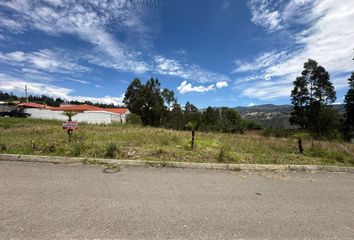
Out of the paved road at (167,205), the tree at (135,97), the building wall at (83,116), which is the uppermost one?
the tree at (135,97)

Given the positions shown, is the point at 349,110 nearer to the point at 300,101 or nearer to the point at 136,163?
the point at 300,101

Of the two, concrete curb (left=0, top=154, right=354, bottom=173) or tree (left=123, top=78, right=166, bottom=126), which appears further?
tree (left=123, top=78, right=166, bottom=126)

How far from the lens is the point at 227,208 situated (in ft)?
13.6

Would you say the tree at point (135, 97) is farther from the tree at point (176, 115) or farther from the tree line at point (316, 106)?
the tree line at point (316, 106)

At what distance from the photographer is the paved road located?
330 cm

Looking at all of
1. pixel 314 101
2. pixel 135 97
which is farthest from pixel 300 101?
pixel 135 97

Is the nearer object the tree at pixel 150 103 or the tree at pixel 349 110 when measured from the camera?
the tree at pixel 349 110

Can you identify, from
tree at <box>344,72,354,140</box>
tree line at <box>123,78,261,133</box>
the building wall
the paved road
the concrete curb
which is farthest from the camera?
tree line at <box>123,78,261,133</box>

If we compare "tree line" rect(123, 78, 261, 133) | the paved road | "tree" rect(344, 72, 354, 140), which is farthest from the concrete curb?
"tree line" rect(123, 78, 261, 133)

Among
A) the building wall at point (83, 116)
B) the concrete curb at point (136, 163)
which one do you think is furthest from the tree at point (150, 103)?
Answer: the concrete curb at point (136, 163)

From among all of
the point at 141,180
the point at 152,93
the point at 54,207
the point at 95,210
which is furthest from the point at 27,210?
the point at 152,93

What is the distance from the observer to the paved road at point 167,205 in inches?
130

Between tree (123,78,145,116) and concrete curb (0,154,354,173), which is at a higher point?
tree (123,78,145,116)

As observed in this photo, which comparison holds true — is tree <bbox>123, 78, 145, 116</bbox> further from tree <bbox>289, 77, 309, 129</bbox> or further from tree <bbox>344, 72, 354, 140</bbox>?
tree <bbox>344, 72, 354, 140</bbox>
